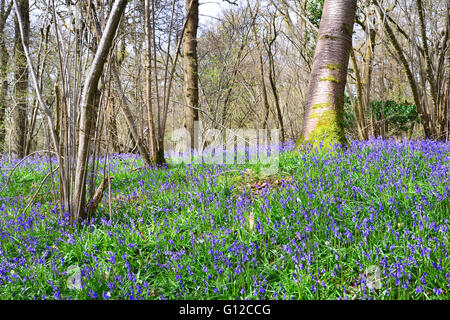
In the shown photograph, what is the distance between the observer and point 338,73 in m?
5.03

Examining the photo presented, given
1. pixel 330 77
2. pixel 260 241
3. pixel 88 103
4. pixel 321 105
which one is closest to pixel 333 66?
pixel 330 77

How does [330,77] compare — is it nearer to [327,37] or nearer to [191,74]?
[327,37]

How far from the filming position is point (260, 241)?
2.79 m

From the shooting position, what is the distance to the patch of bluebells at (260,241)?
2.26 m

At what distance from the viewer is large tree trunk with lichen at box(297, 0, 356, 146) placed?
16.0 feet

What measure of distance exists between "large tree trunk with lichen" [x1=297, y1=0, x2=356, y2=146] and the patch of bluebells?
3.16ft

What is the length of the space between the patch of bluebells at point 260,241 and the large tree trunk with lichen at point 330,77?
38.0 inches

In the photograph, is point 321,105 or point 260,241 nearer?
point 260,241

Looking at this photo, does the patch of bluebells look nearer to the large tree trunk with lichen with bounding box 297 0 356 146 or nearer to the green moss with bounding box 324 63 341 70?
the large tree trunk with lichen with bounding box 297 0 356 146

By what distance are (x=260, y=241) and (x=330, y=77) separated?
11.1 ft

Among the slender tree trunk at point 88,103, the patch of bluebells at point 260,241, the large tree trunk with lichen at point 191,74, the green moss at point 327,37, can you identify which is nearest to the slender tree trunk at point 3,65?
the large tree trunk with lichen at point 191,74

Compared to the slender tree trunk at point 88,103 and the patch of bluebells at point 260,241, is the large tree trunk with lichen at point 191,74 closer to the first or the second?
the patch of bluebells at point 260,241
